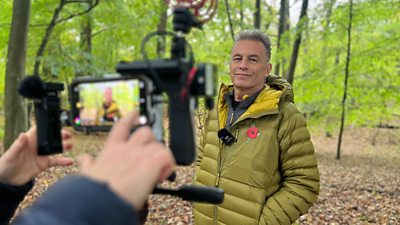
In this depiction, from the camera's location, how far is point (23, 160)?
1.30 meters

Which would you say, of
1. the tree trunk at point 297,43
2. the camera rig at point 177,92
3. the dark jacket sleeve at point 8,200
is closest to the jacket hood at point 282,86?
the camera rig at point 177,92

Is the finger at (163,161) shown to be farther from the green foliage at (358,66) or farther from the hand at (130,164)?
the green foliage at (358,66)

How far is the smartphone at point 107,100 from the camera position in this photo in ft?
3.38

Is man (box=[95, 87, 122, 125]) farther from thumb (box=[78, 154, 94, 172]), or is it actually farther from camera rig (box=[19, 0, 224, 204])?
thumb (box=[78, 154, 94, 172])

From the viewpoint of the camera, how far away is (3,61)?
981 cm

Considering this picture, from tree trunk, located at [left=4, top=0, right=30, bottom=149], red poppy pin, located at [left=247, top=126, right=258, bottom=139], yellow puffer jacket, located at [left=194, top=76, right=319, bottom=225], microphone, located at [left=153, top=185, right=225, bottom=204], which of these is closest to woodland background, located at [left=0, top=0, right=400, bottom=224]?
tree trunk, located at [left=4, top=0, right=30, bottom=149]

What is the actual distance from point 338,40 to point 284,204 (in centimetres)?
1040

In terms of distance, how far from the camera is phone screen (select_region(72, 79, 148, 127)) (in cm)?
103

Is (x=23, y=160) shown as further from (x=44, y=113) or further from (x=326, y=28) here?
(x=326, y=28)

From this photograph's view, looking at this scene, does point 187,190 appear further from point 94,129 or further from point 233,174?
point 233,174

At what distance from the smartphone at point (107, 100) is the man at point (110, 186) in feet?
0.57

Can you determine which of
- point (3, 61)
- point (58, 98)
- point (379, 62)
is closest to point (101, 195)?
point (58, 98)

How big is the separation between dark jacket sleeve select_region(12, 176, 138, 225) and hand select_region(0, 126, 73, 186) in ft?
1.83

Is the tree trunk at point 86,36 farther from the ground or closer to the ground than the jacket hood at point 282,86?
farther from the ground
